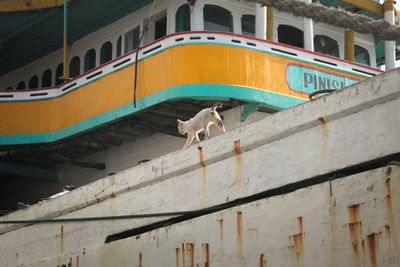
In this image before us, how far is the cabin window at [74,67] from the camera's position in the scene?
17.5m

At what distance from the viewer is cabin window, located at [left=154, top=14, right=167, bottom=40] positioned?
15305 mm

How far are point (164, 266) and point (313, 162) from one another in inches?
99.5

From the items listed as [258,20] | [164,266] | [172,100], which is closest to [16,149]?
[172,100]

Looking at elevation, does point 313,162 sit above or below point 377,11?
below

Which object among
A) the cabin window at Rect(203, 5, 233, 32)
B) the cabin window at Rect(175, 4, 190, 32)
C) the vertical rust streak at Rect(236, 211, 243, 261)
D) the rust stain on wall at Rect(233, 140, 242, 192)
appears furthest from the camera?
the cabin window at Rect(175, 4, 190, 32)

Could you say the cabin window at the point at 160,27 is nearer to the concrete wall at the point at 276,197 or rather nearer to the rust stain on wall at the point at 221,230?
the concrete wall at the point at 276,197

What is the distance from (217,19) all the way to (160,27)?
140cm

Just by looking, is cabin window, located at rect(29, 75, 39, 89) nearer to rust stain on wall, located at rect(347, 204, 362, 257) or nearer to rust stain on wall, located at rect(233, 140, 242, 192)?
rust stain on wall, located at rect(233, 140, 242, 192)

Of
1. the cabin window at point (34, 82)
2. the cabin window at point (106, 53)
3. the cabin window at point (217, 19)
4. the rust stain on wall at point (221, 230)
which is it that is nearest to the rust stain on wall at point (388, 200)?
the rust stain on wall at point (221, 230)

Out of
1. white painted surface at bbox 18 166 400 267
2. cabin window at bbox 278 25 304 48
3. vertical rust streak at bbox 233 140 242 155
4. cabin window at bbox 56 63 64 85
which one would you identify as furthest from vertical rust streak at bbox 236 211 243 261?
cabin window at bbox 56 63 64 85

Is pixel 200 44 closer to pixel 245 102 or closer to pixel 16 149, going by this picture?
pixel 245 102

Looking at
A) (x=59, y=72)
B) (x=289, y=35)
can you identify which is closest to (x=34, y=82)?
(x=59, y=72)

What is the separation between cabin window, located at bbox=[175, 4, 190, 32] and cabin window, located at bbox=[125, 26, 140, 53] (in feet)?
4.32

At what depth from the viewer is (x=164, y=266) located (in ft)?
32.4
